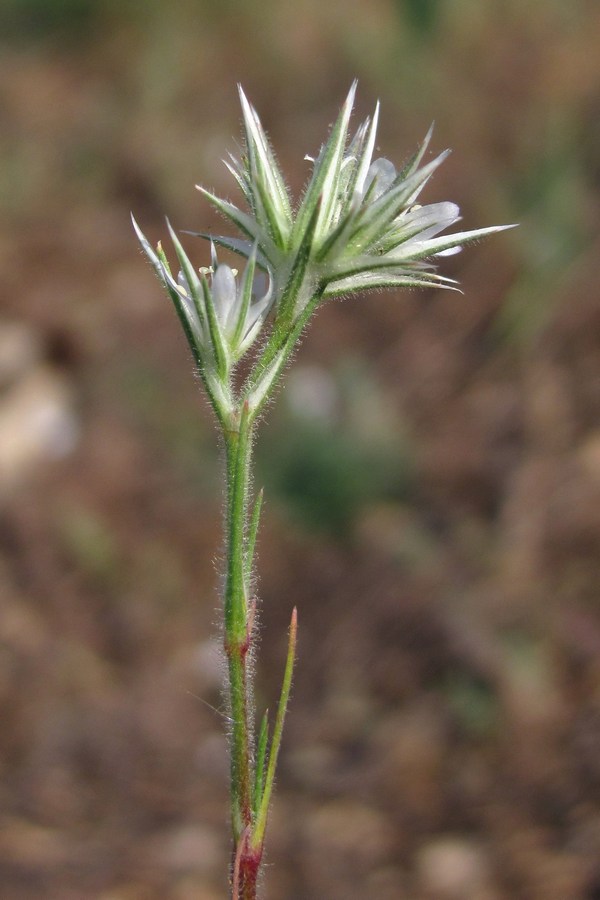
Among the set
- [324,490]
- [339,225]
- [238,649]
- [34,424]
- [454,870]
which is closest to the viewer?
[238,649]

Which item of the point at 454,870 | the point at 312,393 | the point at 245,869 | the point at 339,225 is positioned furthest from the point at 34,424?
the point at 245,869

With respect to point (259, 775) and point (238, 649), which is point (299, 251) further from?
point (259, 775)

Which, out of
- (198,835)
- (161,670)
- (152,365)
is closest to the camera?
(198,835)

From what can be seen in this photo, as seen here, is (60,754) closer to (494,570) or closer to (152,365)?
(494,570)

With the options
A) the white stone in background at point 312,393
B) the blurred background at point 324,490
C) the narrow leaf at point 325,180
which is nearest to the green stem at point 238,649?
the narrow leaf at point 325,180

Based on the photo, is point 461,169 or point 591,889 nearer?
point 591,889

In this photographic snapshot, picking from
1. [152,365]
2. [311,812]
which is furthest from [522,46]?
[311,812]

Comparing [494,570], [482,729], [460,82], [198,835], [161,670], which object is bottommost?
[198,835]

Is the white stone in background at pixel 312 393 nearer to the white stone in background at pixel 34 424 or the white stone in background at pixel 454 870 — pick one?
the white stone in background at pixel 34 424
